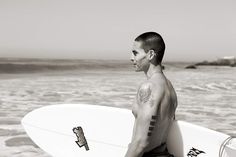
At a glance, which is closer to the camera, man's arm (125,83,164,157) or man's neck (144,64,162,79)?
man's arm (125,83,164,157)

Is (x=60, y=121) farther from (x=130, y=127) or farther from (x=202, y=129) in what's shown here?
(x=202, y=129)

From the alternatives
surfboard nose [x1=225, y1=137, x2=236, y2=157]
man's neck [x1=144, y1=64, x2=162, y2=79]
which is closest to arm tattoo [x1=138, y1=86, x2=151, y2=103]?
man's neck [x1=144, y1=64, x2=162, y2=79]

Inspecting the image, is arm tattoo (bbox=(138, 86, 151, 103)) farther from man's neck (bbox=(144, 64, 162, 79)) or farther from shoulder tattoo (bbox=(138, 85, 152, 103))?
man's neck (bbox=(144, 64, 162, 79))

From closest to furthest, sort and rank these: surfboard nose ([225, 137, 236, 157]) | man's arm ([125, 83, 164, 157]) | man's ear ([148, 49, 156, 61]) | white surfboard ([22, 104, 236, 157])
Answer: man's arm ([125, 83, 164, 157]) < man's ear ([148, 49, 156, 61]) < surfboard nose ([225, 137, 236, 157]) < white surfboard ([22, 104, 236, 157])

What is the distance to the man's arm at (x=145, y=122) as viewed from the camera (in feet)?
6.68

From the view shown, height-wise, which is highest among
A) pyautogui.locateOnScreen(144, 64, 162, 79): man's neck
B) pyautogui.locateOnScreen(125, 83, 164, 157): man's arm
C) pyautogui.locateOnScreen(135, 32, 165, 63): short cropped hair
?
pyautogui.locateOnScreen(135, 32, 165, 63): short cropped hair

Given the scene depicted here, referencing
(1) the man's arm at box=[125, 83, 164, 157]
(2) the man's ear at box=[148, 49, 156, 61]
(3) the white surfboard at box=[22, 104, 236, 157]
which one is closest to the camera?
(1) the man's arm at box=[125, 83, 164, 157]

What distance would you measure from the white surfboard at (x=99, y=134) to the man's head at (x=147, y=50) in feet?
1.88

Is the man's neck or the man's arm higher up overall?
the man's neck

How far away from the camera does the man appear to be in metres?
2.04

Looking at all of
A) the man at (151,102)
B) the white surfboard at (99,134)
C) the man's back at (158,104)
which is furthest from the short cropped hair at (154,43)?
the white surfboard at (99,134)

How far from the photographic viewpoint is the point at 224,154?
2461 mm

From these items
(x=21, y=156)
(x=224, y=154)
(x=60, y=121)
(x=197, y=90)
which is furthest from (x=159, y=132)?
(x=197, y=90)

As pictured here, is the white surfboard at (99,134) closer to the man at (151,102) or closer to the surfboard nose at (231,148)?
the surfboard nose at (231,148)
